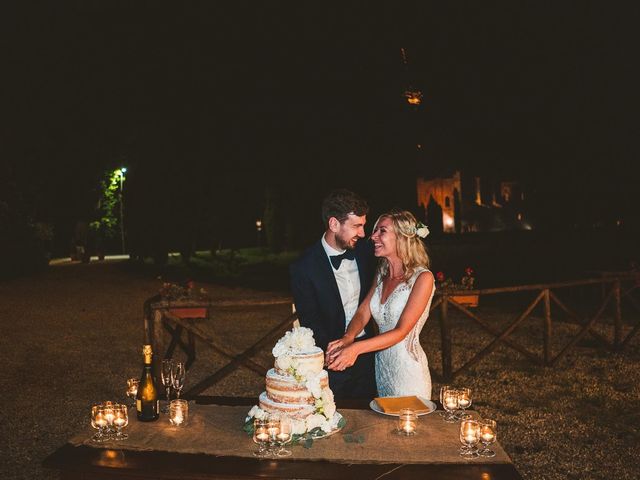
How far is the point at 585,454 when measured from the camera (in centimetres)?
545

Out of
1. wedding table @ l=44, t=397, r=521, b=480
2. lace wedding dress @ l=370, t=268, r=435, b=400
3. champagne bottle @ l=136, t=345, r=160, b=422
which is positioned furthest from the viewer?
lace wedding dress @ l=370, t=268, r=435, b=400

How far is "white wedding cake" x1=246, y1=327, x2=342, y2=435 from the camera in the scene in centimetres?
295

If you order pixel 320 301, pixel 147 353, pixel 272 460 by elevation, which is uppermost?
pixel 320 301

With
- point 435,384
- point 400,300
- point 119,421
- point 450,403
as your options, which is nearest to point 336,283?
point 400,300

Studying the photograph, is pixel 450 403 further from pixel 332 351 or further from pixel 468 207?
pixel 468 207

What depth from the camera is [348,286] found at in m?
4.66

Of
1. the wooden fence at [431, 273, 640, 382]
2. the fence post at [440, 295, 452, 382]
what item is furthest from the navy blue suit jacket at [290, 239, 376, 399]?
the fence post at [440, 295, 452, 382]

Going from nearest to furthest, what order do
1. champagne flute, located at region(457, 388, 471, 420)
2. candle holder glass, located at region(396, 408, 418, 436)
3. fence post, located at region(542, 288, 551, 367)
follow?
candle holder glass, located at region(396, 408, 418, 436)
champagne flute, located at region(457, 388, 471, 420)
fence post, located at region(542, 288, 551, 367)

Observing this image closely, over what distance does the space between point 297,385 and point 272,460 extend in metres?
0.41

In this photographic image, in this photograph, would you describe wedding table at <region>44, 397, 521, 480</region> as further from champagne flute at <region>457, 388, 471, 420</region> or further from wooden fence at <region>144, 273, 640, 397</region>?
wooden fence at <region>144, 273, 640, 397</region>

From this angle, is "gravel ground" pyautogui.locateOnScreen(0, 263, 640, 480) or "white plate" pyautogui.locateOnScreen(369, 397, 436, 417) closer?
"white plate" pyautogui.locateOnScreen(369, 397, 436, 417)

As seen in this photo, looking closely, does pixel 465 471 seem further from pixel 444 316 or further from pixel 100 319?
pixel 100 319

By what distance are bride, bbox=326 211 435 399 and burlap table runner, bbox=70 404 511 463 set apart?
0.86 metres

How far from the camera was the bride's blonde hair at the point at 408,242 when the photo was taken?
4.41 m
